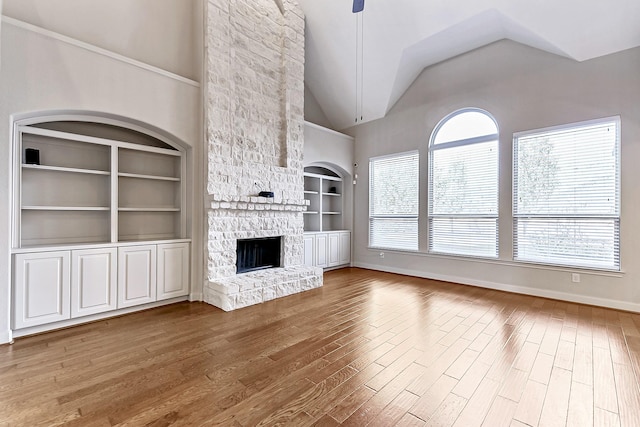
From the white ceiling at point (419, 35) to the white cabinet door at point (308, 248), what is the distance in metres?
3.11

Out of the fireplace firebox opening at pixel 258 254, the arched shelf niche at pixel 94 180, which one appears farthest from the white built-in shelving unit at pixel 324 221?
the arched shelf niche at pixel 94 180

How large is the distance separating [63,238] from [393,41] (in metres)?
6.02

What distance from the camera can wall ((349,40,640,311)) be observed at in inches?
157

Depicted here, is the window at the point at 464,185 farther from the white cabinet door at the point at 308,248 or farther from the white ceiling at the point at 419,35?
the white cabinet door at the point at 308,248

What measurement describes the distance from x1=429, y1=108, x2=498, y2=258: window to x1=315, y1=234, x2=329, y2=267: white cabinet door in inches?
89.2

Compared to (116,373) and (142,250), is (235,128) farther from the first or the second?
(116,373)

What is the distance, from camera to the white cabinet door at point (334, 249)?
680 cm

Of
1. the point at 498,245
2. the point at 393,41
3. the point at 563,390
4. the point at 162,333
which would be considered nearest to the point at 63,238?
the point at 162,333

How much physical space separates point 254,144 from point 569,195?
501cm

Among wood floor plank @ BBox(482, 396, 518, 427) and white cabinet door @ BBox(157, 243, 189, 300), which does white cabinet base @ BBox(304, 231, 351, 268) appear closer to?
white cabinet door @ BBox(157, 243, 189, 300)

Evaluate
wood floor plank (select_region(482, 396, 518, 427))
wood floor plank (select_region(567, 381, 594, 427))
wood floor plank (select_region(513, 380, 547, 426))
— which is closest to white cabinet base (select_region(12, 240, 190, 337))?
wood floor plank (select_region(482, 396, 518, 427))

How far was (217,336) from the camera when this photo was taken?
10.1 feet

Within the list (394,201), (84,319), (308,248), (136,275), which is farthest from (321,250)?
(84,319)

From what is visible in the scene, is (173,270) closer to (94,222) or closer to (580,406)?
(94,222)
